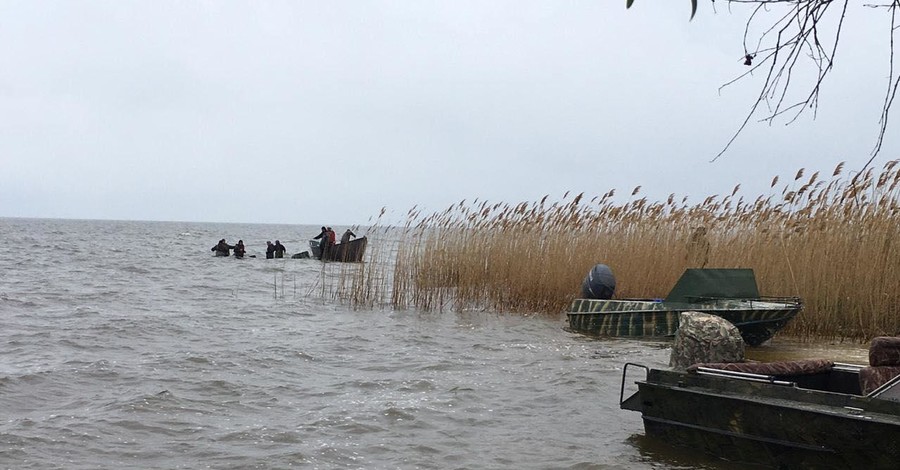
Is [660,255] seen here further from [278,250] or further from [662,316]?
[278,250]

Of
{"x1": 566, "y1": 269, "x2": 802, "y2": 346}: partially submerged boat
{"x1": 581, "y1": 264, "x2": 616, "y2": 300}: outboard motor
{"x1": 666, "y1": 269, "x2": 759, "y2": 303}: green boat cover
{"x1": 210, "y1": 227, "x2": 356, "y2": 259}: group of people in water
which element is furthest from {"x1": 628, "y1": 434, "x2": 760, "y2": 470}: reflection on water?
{"x1": 210, "y1": 227, "x2": 356, "y2": 259}: group of people in water

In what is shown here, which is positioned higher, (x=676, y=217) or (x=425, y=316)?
(x=676, y=217)

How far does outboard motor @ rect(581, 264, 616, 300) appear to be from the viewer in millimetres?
13523

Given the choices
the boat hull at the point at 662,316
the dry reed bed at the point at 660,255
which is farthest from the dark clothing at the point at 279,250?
the boat hull at the point at 662,316

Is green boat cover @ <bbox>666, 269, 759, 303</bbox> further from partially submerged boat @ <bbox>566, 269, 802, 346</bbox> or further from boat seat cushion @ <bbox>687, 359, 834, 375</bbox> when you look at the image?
boat seat cushion @ <bbox>687, 359, 834, 375</bbox>

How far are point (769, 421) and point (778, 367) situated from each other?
632mm

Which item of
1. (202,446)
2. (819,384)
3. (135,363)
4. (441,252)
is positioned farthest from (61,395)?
(441,252)

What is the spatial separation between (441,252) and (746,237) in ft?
18.2

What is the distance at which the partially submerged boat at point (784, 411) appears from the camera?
208 inches

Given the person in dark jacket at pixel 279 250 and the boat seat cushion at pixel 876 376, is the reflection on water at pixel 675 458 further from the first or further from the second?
the person in dark jacket at pixel 279 250

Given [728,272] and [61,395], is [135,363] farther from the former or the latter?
[728,272]

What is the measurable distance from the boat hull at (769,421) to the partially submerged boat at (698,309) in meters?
4.97

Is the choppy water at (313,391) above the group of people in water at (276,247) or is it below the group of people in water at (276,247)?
below

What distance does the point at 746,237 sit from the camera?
13695 millimetres
